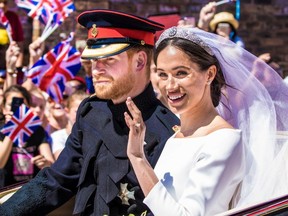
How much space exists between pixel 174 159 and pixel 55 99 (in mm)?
3907

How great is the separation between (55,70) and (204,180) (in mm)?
4321

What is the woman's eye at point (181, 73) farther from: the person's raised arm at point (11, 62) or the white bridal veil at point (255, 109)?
the person's raised arm at point (11, 62)

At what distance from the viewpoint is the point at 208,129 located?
3.24 m

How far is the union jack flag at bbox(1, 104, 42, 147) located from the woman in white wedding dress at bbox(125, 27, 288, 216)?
2540 mm

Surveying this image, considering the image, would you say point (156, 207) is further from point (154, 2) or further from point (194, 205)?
point (154, 2)

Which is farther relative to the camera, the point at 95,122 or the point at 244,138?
the point at 95,122

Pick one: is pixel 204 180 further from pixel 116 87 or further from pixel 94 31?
pixel 94 31

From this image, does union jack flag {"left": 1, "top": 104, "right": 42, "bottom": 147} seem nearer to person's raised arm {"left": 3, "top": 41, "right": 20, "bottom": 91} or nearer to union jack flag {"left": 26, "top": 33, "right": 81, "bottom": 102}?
union jack flag {"left": 26, "top": 33, "right": 81, "bottom": 102}

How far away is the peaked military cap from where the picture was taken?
149 inches

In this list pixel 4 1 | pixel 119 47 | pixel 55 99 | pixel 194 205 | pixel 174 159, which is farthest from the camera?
pixel 4 1

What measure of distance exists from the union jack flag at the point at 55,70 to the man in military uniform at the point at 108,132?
317 cm

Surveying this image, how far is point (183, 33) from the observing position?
3355 mm

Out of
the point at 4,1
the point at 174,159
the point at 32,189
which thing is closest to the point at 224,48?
the point at 174,159

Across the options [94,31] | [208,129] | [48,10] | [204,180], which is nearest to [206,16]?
[48,10]
